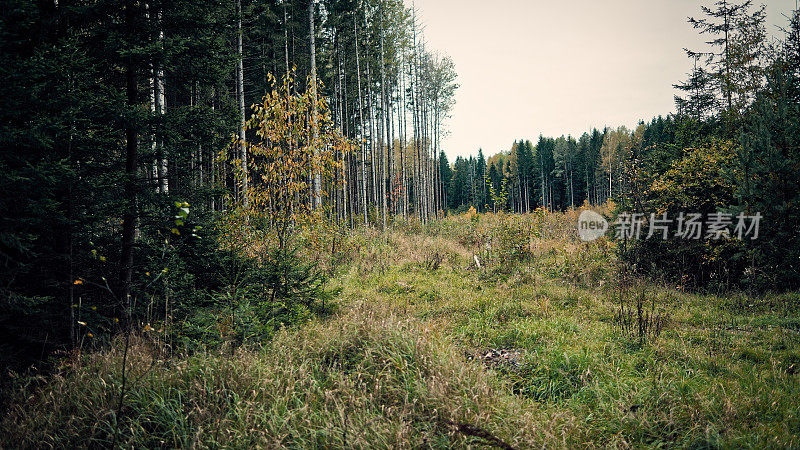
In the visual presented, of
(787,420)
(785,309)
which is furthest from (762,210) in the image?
(787,420)

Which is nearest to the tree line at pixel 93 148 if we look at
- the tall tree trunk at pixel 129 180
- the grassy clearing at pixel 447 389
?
the tall tree trunk at pixel 129 180

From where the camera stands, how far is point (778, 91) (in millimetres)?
8219

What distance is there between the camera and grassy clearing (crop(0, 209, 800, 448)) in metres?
2.77

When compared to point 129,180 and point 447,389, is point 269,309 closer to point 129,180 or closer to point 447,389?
point 129,180

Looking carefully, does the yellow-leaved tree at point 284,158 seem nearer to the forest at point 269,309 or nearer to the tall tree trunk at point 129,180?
the forest at point 269,309

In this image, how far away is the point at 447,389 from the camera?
3.20 m

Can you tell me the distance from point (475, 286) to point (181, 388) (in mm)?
6274

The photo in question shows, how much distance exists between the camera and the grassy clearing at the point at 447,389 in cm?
277

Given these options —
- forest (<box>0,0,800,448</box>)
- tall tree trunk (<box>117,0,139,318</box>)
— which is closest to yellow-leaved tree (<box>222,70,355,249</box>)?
forest (<box>0,0,800,448</box>)

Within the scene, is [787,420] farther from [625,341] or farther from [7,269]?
[7,269]

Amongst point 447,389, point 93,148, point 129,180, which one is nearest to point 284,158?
point 129,180

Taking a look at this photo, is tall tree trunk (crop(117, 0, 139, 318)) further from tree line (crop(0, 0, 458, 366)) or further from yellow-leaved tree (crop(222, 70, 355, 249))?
yellow-leaved tree (crop(222, 70, 355, 249))

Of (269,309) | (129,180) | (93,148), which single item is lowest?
(269,309)

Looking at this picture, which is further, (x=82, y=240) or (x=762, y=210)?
(x=762, y=210)
